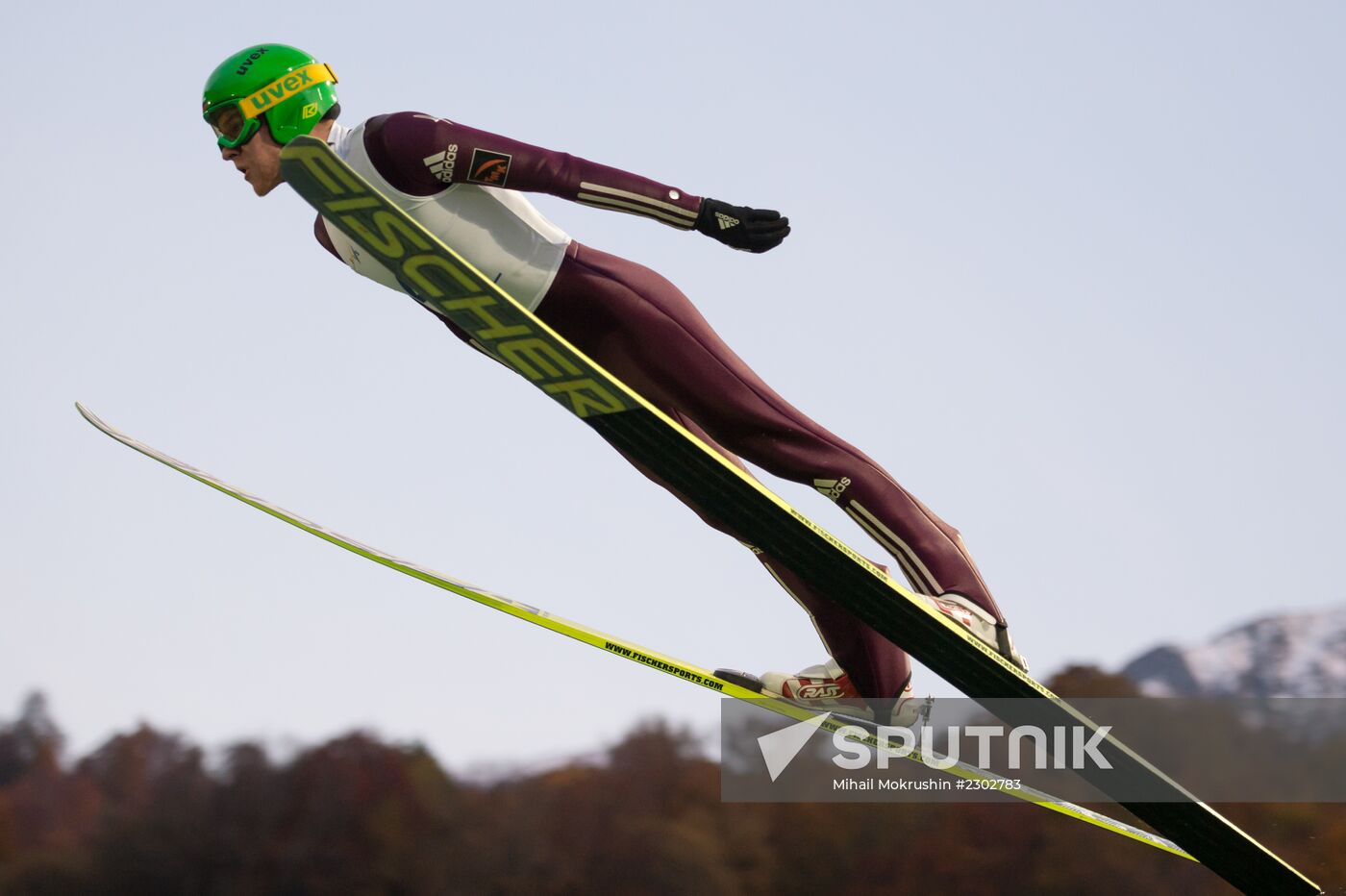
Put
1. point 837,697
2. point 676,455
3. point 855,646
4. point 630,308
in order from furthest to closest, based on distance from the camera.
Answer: point 837,697, point 855,646, point 630,308, point 676,455

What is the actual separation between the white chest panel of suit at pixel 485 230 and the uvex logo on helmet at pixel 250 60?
31 cm

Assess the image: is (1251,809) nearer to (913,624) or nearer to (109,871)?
(913,624)

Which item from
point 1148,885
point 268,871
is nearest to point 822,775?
point 1148,885

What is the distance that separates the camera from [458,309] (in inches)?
155

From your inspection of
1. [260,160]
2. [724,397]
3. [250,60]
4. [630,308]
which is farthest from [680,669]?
[250,60]

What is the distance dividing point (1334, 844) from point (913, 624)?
12326mm

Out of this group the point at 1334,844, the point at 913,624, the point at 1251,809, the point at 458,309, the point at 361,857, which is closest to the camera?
the point at 458,309

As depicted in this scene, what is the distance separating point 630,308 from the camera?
4312mm

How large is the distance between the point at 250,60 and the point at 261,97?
5.8 inches

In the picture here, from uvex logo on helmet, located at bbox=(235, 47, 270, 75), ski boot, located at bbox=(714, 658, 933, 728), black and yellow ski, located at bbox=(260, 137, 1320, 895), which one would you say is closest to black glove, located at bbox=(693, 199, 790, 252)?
black and yellow ski, located at bbox=(260, 137, 1320, 895)

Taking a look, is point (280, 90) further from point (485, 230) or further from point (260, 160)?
point (485, 230)

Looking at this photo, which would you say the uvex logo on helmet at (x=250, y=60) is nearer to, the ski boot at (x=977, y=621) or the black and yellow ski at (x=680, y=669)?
the black and yellow ski at (x=680, y=669)

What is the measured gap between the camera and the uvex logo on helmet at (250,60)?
13.9ft

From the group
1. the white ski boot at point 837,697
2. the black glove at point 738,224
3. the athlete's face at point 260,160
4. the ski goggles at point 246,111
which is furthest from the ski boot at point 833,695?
the ski goggles at point 246,111
